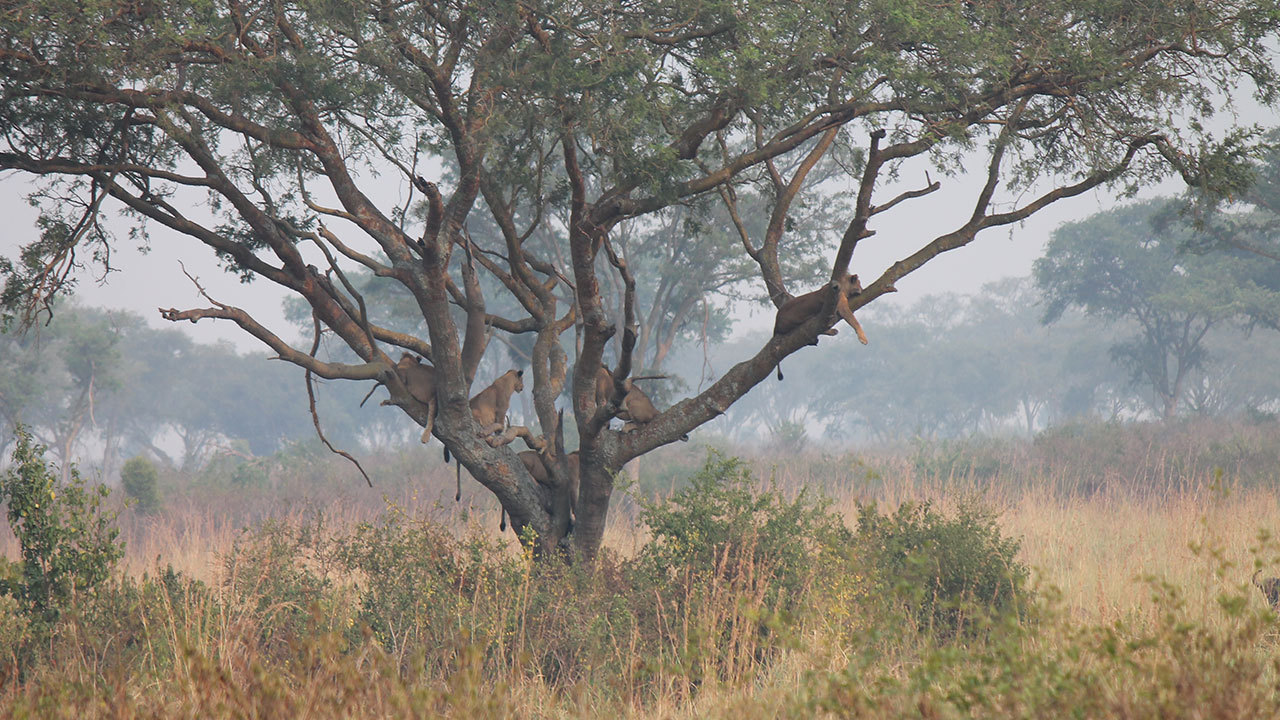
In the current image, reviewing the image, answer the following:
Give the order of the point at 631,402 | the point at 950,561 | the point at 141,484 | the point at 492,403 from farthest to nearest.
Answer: the point at 141,484 → the point at 492,403 → the point at 631,402 → the point at 950,561

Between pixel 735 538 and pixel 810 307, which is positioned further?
pixel 735 538

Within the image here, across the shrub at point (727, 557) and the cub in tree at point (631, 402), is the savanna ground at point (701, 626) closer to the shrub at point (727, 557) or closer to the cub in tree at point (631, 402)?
the shrub at point (727, 557)

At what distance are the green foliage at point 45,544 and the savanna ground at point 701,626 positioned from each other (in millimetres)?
69

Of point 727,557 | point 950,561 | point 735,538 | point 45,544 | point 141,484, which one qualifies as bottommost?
point 950,561

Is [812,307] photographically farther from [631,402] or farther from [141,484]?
[141,484]

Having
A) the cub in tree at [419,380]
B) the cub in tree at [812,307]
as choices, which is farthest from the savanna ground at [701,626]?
the cub in tree at [812,307]

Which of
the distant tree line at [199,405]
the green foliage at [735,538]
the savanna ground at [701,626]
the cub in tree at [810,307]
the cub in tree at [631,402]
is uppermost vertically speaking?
the distant tree line at [199,405]

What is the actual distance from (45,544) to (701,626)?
3792 mm

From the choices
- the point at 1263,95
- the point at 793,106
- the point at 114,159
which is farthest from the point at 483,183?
the point at 1263,95

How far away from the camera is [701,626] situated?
507 cm

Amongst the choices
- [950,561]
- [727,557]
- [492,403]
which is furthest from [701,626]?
[492,403]

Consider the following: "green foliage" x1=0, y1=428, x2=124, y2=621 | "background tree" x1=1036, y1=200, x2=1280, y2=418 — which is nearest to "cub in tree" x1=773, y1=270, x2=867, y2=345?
"green foliage" x1=0, y1=428, x2=124, y2=621

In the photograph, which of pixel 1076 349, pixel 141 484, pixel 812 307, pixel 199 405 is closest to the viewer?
pixel 812 307

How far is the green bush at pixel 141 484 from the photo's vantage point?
16141 mm
